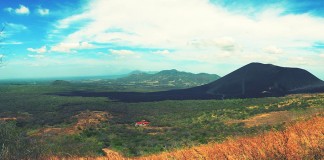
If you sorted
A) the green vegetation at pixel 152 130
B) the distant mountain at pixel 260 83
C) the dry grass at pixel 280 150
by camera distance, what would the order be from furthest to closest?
the distant mountain at pixel 260 83 < the green vegetation at pixel 152 130 < the dry grass at pixel 280 150

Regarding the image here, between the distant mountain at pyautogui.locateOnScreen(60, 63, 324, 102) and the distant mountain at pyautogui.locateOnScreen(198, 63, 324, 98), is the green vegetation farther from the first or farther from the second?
the distant mountain at pyautogui.locateOnScreen(60, 63, 324, 102)

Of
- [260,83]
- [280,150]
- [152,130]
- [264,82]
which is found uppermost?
[264,82]

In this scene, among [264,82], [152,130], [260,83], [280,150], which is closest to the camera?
[280,150]

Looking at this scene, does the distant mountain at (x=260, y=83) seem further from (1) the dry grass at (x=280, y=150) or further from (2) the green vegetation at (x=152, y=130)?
(1) the dry grass at (x=280, y=150)

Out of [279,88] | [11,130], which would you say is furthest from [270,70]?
[11,130]

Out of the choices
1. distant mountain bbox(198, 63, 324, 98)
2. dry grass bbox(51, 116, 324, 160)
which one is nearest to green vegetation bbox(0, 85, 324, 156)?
dry grass bbox(51, 116, 324, 160)

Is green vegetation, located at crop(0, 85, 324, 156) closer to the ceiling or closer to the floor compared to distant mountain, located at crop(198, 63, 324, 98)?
closer to the floor

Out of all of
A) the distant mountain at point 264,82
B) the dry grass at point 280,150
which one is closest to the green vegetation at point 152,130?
the dry grass at point 280,150

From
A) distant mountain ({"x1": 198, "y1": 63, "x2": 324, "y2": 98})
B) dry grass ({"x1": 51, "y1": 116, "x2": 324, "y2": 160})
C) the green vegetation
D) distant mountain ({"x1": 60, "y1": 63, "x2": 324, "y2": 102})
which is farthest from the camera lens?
distant mountain ({"x1": 60, "y1": 63, "x2": 324, "y2": 102})

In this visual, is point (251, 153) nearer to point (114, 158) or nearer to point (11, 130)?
point (114, 158)

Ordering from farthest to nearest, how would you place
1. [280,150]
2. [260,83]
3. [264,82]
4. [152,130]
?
1. [264,82]
2. [260,83]
3. [152,130]
4. [280,150]

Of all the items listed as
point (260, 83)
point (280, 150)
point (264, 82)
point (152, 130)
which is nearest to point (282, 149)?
point (280, 150)

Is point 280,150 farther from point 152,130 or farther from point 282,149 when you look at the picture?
point 152,130

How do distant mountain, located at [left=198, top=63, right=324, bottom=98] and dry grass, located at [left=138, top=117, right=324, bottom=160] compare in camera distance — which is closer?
dry grass, located at [left=138, top=117, right=324, bottom=160]
